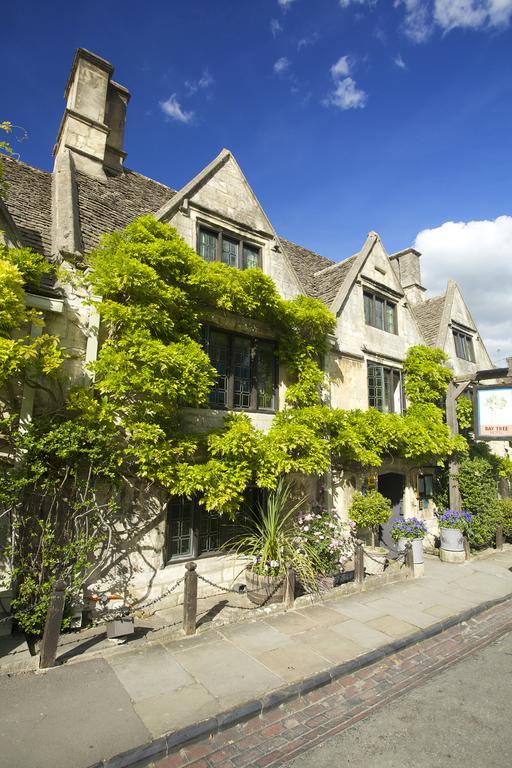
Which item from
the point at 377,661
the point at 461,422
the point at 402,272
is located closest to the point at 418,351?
the point at 461,422

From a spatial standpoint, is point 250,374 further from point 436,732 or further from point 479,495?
point 479,495

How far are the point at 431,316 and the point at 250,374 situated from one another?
1101cm

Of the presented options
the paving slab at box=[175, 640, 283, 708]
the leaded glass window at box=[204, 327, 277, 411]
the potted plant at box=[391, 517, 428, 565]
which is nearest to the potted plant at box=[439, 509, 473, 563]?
the potted plant at box=[391, 517, 428, 565]

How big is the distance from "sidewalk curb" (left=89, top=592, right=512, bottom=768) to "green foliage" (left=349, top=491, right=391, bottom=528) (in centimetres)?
369

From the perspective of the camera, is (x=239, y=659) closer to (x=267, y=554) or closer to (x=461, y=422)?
(x=267, y=554)

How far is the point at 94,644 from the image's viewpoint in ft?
18.5

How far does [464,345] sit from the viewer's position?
17.0 metres

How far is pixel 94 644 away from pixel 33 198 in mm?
9436

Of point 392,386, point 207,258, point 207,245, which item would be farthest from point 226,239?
point 392,386

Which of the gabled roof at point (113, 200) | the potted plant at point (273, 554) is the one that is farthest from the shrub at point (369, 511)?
the gabled roof at point (113, 200)

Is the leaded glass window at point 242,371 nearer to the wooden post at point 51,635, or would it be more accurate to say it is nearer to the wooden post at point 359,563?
the wooden post at point 359,563

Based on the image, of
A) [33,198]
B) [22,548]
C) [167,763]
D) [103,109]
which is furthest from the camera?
[103,109]

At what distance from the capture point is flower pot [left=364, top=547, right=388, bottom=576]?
9.66 meters

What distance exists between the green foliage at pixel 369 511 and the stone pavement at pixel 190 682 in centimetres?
269
